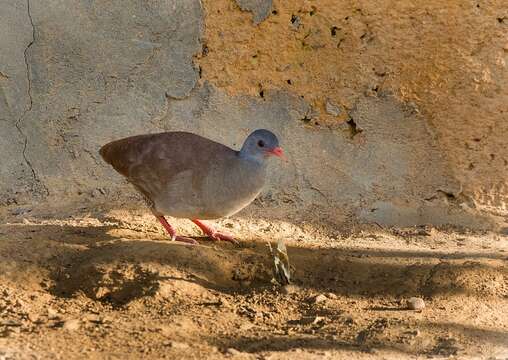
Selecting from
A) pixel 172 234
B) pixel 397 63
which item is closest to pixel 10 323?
pixel 172 234

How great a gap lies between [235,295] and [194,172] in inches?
37.1

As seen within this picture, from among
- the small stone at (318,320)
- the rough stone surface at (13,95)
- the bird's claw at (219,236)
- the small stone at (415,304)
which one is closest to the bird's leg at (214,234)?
the bird's claw at (219,236)

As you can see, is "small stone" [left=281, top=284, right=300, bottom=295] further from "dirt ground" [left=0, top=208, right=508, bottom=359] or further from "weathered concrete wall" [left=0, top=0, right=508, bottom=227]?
"weathered concrete wall" [left=0, top=0, right=508, bottom=227]

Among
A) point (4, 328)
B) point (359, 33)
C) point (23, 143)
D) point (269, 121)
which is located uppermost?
point (359, 33)

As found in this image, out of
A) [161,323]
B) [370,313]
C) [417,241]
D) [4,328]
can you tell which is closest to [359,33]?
[417,241]

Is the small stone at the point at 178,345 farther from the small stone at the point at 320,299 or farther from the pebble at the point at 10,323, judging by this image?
the small stone at the point at 320,299

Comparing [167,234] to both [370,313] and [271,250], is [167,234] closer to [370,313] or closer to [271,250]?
[271,250]

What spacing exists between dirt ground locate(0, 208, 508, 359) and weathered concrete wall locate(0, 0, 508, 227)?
575 millimetres

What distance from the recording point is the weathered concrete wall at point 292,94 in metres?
6.32

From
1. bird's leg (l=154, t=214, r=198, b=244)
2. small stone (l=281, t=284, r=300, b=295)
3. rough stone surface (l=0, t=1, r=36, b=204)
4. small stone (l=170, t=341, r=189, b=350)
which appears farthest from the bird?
small stone (l=170, t=341, r=189, b=350)

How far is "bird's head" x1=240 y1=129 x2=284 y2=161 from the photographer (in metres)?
5.27

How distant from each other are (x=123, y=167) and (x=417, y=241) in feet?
7.34

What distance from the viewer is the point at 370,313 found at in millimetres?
4527

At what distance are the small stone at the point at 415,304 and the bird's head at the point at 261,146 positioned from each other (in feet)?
4.31
